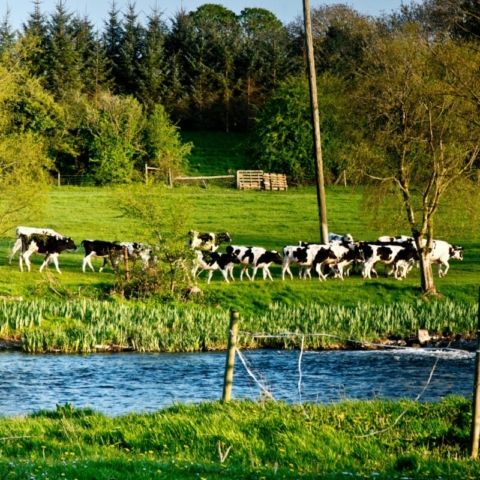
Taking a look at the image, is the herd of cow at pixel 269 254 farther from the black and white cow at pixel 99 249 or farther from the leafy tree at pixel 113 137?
the leafy tree at pixel 113 137

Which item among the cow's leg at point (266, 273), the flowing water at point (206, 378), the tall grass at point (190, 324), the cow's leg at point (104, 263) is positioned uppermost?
the cow's leg at point (104, 263)

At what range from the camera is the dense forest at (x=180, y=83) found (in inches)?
2778

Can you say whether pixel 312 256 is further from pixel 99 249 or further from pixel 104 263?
pixel 99 249

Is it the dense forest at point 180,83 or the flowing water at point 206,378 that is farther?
the dense forest at point 180,83

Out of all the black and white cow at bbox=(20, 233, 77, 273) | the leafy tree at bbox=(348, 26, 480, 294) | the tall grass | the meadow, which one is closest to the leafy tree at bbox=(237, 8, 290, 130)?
the meadow

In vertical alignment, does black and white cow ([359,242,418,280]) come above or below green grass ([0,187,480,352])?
above

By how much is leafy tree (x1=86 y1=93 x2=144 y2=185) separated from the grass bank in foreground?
5455 centimetres

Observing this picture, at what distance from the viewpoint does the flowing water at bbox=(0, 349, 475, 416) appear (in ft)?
60.7

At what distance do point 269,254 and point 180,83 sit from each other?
61.9m

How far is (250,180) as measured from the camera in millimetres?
69188

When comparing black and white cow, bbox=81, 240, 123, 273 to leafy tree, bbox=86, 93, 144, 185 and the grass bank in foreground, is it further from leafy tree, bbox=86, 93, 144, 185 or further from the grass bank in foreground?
leafy tree, bbox=86, 93, 144, 185

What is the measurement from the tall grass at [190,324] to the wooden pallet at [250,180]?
Answer: 39.0 meters

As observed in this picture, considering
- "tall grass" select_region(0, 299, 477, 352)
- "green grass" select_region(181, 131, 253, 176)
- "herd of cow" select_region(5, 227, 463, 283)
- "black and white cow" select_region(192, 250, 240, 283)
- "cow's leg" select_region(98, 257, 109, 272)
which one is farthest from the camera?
"green grass" select_region(181, 131, 253, 176)

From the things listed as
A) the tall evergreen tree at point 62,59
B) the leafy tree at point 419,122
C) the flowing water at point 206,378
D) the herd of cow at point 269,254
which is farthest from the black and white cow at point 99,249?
the tall evergreen tree at point 62,59
